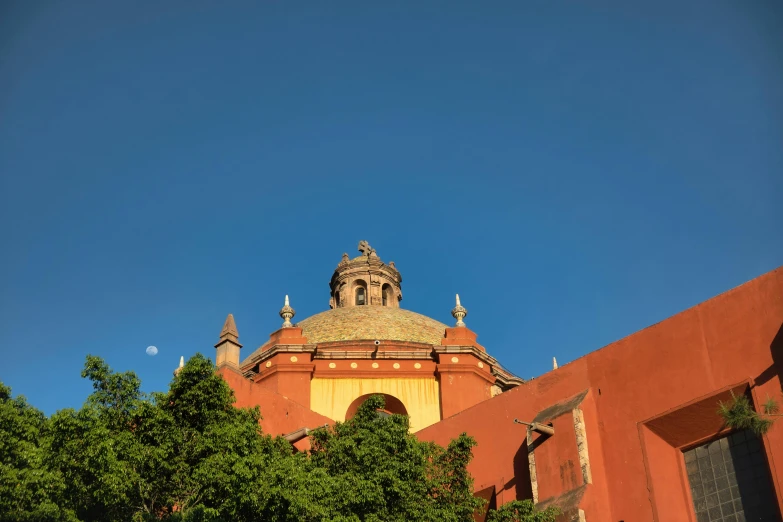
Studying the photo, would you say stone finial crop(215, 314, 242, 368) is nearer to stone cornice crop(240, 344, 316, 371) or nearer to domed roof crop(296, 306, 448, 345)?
stone cornice crop(240, 344, 316, 371)

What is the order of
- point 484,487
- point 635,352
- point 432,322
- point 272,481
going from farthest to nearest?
point 432,322 < point 484,487 < point 635,352 < point 272,481

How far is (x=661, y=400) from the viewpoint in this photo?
1462 cm

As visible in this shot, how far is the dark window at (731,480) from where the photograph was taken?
13258 mm

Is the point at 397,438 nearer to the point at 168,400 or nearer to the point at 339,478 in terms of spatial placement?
the point at 339,478

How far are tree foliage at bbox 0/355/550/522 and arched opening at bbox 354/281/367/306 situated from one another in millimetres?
15260

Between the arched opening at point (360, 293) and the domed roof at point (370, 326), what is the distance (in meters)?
2.48

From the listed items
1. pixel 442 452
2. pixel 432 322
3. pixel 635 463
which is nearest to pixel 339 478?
pixel 442 452

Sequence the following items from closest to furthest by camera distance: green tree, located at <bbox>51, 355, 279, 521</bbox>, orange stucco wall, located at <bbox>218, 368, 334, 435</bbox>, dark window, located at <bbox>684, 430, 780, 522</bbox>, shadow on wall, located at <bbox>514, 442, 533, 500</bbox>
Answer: green tree, located at <bbox>51, 355, 279, 521</bbox>, dark window, located at <bbox>684, 430, 780, 522</bbox>, shadow on wall, located at <bbox>514, 442, 533, 500</bbox>, orange stucco wall, located at <bbox>218, 368, 334, 435</bbox>

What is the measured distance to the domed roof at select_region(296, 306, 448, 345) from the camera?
24734 mm

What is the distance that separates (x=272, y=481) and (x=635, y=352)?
6.47 meters

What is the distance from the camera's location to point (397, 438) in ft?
45.8

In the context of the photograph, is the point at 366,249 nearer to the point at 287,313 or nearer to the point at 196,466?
the point at 287,313

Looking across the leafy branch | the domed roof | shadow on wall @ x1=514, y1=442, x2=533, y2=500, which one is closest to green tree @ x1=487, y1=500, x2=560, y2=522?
shadow on wall @ x1=514, y1=442, x2=533, y2=500

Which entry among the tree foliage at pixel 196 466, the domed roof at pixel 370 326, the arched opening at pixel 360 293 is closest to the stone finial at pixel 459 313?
the domed roof at pixel 370 326
